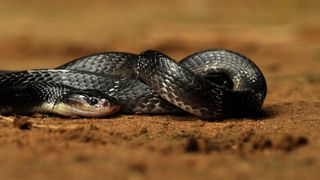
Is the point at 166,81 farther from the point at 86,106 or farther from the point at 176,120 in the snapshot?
the point at 86,106

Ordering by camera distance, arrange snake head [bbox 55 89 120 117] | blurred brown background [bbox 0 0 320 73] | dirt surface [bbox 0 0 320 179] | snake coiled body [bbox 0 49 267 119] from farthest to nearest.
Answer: blurred brown background [bbox 0 0 320 73]
snake head [bbox 55 89 120 117]
snake coiled body [bbox 0 49 267 119]
dirt surface [bbox 0 0 320 179]

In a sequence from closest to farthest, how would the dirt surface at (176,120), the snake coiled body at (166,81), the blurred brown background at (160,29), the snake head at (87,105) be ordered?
the dirt surface at (176,120)
the snake coiled body at (166,81)
the snake head at (87,105)
the blurred brown background at (160,29)

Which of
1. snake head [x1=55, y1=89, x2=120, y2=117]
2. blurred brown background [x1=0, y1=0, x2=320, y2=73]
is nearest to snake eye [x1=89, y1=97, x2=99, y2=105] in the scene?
snake head [x1=55, y1=89, x2=120, y2=117]

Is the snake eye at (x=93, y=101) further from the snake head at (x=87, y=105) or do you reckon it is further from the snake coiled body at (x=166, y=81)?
the snake coiled body at (x=166, y=81)

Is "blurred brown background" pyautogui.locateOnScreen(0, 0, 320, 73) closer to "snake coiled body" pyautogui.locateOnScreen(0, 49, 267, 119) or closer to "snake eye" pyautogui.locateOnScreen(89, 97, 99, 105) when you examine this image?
"snake coiled body" pyautogui.locateOnScreen(0, 49, 267, 119)

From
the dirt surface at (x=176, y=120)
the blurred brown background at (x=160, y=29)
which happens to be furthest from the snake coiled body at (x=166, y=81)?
the blurred brown background at (x=160, y=29)

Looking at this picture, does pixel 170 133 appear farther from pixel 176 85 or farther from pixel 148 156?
pixel 148 156
